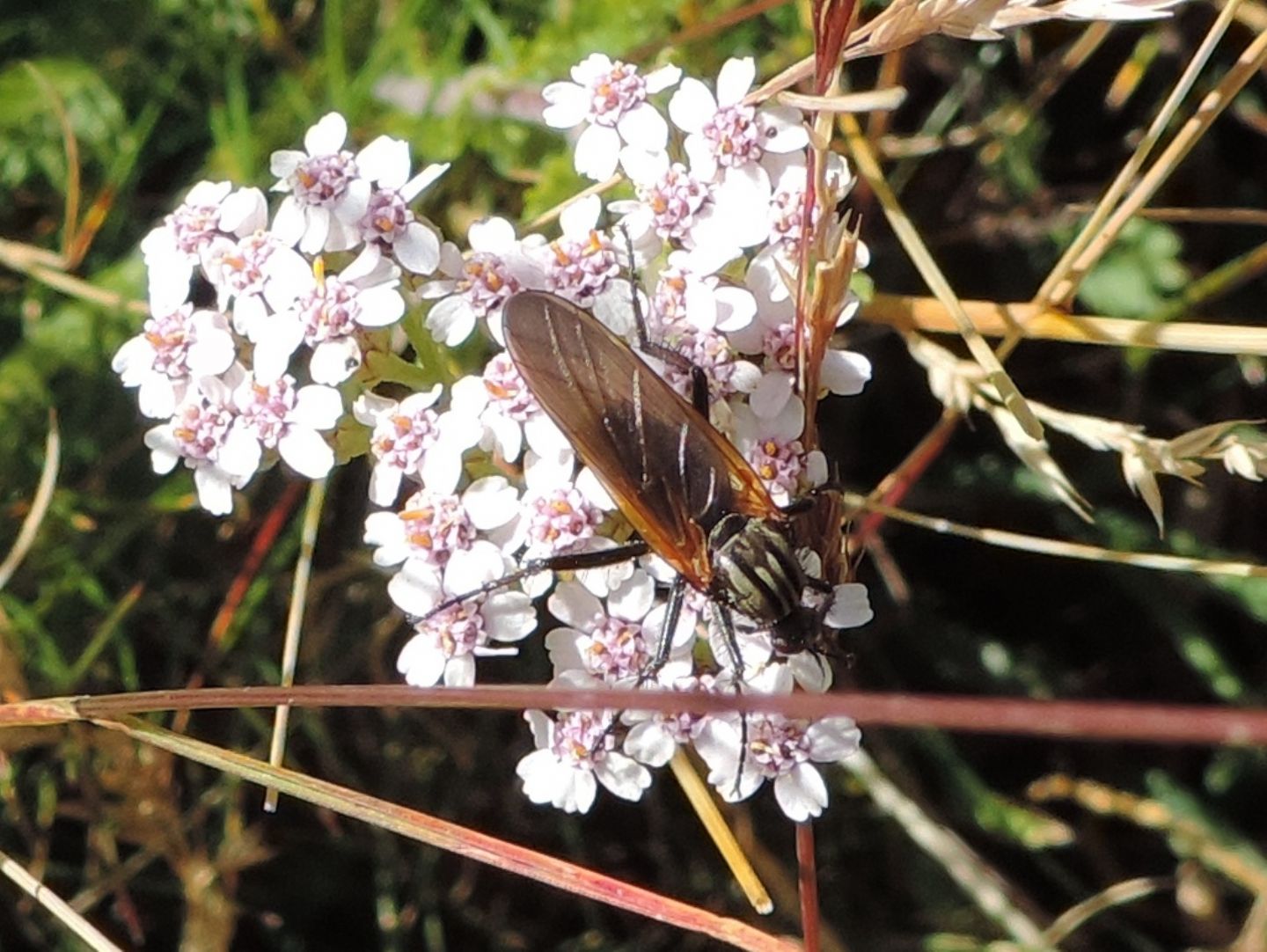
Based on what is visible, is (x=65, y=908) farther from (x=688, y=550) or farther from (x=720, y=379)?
(x=720, y=379)

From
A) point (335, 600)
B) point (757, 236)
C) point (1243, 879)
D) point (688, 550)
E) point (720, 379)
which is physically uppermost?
point (757, 236)

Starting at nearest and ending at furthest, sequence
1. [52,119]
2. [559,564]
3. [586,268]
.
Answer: [559,564], [586,268], [52,119]

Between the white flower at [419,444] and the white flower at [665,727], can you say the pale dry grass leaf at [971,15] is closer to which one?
the white flower at [419,444]

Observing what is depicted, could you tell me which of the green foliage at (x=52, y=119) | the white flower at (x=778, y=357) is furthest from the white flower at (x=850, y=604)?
the green foliage at (x=52, y=119)

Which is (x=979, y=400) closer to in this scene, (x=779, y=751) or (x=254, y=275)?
(x=779, y=751)

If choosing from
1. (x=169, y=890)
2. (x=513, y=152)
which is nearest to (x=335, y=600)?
(x=169, y=890)

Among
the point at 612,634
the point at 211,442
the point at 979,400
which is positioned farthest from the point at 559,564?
the point at 979,400

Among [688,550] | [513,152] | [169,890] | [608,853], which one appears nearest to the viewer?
[688,550]
